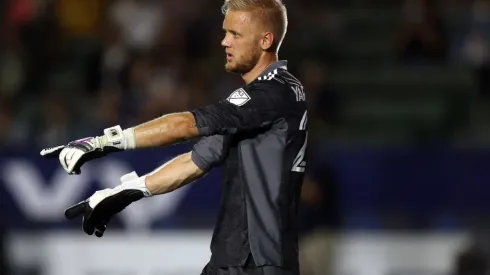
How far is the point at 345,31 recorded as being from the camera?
13.4 meters

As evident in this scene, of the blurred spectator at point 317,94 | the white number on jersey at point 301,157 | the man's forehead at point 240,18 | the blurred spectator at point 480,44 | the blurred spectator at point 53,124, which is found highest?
the man's forehead at point 240,18

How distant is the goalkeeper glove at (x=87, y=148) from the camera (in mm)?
5059

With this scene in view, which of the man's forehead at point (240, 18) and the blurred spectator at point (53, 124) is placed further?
the blurred spectator at point (53, 124)

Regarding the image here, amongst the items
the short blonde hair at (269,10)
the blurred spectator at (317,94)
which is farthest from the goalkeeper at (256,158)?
the blurred spectator at (317,94)

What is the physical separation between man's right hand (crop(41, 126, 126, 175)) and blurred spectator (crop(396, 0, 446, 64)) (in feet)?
24.5

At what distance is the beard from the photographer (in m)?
5.53

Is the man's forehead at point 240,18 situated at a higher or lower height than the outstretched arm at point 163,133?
higher

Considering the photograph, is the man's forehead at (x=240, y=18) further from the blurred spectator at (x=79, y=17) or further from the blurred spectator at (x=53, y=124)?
the blurred spectator at (x=79, y=17)

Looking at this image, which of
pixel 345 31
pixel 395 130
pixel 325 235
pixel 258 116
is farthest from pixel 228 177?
pixel 345 31

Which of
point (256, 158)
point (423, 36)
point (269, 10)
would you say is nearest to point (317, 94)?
point (423, 36)

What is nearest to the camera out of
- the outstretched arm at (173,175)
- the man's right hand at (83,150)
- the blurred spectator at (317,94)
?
the man's right hand at (83,150)

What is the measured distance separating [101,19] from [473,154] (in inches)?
199

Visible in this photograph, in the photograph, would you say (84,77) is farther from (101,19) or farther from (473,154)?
(473,154)

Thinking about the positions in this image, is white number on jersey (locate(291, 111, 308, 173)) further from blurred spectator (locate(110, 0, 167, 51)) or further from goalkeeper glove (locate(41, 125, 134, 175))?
blurred spectator (locate(110, 0, 167, 51))
